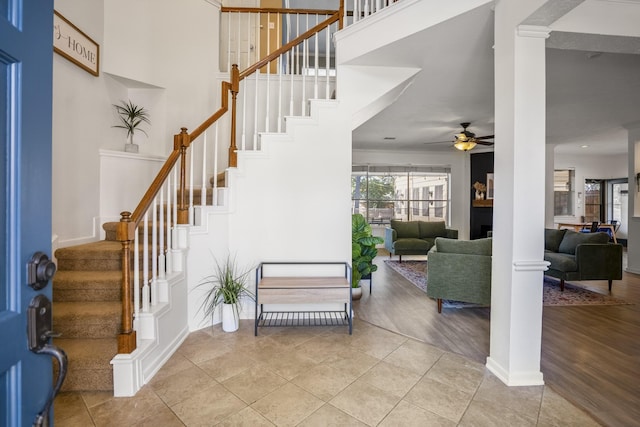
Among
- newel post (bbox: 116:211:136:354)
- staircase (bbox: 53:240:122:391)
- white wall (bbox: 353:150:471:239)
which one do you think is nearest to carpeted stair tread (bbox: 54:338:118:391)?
staircase (bbox: 53:240:122:391)

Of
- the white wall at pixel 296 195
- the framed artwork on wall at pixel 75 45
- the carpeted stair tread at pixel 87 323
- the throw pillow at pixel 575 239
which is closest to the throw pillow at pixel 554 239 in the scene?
the throw pillow at pixel 575 239

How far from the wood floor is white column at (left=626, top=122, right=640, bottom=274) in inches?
59.5

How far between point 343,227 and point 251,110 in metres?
2.00

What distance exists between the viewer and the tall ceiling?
2404 mm

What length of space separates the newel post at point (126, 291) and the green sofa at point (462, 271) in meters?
3.07

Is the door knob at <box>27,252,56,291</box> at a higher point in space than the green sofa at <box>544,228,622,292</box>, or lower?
higher

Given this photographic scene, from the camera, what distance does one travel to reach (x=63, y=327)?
2262 mm

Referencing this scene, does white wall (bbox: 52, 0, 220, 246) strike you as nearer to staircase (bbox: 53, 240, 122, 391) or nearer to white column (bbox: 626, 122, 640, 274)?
staircase (bbox: 53, 240, 122, 391)

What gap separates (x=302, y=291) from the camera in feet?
9.71

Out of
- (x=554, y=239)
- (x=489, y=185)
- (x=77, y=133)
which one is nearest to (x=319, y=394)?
(x=77, y=133)

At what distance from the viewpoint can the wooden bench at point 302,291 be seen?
9.68ft

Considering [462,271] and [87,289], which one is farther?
[462,271]

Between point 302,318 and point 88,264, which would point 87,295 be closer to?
point 88,264

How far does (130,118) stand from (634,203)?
27.9 feet
